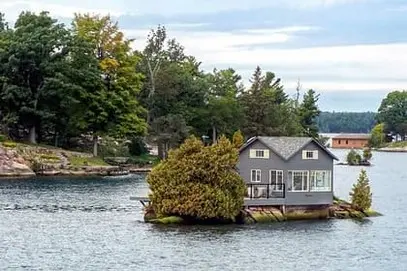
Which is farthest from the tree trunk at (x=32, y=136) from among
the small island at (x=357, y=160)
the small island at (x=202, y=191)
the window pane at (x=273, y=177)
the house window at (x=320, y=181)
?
the small island at (x=357, y=160)

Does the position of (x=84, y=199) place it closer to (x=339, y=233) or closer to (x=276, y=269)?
(x=339, y=233)

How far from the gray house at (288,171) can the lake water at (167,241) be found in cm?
264

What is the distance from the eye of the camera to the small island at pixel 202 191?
58.0 meters

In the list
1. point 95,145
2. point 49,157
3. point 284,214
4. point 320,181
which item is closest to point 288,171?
point 320,181

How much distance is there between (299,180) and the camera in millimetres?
64250

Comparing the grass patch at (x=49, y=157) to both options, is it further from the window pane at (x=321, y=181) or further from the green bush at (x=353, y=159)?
the green bush at (x=353, y=159)

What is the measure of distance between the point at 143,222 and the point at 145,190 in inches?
909

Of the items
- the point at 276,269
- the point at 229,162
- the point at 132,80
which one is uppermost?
the point at 132,80

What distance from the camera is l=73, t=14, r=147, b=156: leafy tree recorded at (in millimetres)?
110438

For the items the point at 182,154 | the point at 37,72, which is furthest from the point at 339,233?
the point at 37,72

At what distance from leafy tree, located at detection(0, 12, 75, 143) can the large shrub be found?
1903 inches

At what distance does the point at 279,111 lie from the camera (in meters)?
136

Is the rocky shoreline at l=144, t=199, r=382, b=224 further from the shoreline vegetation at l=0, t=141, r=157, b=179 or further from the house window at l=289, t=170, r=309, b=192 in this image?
the shoreline vegetation at l=0, t=141, r=157, b=179

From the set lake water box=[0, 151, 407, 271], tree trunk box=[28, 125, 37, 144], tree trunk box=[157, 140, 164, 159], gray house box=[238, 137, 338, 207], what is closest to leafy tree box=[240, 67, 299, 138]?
tree trunk box=[157, 140, 164, 159]
